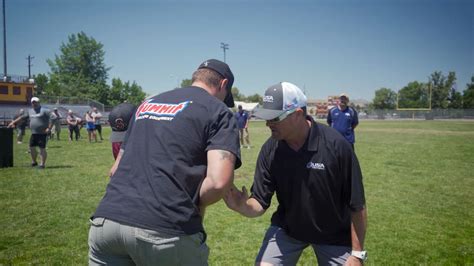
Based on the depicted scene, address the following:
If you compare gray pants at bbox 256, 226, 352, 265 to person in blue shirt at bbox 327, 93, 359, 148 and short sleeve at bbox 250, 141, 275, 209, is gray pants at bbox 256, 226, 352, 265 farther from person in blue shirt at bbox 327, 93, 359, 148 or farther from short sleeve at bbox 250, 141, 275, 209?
person in blue shirt at bbox 327, 93, 359, 148

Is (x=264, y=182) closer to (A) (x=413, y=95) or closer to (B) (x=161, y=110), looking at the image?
(B) (x=161, y=110)

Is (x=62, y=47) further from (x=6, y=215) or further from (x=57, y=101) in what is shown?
(x=6, y=215)

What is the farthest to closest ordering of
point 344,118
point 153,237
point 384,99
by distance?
point 384,99 < point 344,118 < point 153,237

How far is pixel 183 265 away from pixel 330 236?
1.37 meters

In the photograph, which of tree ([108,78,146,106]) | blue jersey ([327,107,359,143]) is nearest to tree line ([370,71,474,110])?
tree ([108,78,146,106])

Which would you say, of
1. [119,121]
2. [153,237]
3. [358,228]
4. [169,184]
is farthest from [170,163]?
[119,121]

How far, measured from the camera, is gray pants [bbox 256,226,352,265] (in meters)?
2.93

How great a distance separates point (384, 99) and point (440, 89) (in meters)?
24.6

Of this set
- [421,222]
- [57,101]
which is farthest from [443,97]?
[421,222]

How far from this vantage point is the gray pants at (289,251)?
2.93 meters

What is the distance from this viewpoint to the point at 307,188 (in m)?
2.93

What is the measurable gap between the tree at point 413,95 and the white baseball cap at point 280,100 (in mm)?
124475

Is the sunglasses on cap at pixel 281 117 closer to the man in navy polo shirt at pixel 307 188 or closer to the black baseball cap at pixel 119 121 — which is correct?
the man in navy polo shirt at pixel 307 188

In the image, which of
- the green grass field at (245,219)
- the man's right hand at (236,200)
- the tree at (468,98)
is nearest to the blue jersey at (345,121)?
the green grass field at (245,219)
